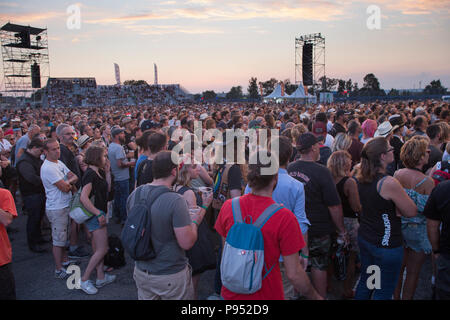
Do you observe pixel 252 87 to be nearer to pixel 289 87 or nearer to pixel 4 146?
pixel 289 87

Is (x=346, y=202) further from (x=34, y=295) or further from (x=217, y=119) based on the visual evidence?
(x=217, y=119)

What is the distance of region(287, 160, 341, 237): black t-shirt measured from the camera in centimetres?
303

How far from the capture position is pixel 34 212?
16.5 feet

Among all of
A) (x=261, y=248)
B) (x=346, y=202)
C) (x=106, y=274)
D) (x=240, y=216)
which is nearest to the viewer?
(x=261, y=248)

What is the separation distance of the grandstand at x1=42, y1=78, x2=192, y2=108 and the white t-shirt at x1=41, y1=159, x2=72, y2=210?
4372 cm

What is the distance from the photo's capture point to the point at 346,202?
139 inches

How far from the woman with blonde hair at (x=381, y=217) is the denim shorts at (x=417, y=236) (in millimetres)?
432

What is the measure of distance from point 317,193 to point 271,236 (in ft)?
4.29

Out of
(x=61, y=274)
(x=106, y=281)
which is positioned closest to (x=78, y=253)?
(x=61, y=274)

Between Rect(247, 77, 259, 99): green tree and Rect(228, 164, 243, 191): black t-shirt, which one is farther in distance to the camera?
Rect(247, 77, 259, 99): green tree

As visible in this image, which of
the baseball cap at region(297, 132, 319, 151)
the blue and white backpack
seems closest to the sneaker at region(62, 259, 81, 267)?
the blue and white backpack

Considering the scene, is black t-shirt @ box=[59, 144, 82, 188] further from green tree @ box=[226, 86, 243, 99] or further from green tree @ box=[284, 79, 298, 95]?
green tree @ box=[226, 86, 243, 99]
